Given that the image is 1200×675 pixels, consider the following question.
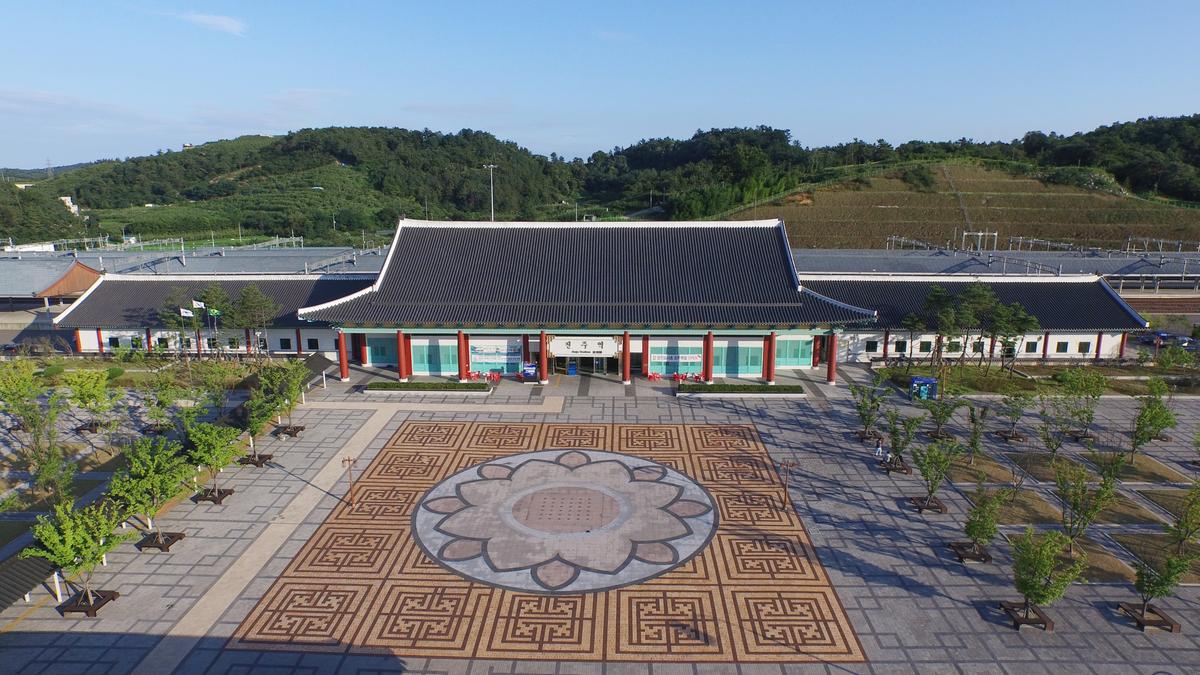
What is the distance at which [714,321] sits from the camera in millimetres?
38969

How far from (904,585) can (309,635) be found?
17257mm

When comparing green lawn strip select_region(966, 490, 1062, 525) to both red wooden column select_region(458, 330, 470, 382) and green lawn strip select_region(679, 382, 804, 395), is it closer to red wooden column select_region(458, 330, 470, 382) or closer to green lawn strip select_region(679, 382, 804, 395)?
green lawn strip select_region(679, 382, 804, 395)

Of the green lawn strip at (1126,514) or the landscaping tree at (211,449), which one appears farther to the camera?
the landscaping tree at (211,449)

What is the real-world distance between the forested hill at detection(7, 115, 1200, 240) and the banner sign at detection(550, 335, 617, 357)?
69.4m

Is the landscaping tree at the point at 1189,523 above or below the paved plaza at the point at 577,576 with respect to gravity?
above

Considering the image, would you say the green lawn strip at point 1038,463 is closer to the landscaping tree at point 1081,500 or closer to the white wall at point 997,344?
the landscaping tree at point 1081,500

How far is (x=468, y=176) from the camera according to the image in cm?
14900

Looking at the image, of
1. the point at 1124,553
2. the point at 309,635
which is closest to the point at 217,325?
the point at 309,635

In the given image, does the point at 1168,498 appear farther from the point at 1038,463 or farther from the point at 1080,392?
the point at 1080,392

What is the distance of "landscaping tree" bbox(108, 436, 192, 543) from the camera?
22.4 metres

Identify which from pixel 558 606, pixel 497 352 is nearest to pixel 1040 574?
pixel 558 606

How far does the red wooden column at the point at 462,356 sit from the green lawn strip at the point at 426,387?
74cm

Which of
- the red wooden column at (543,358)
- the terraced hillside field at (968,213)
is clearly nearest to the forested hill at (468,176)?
the terraced hillside field at (968,213)

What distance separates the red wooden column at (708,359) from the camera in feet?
131
